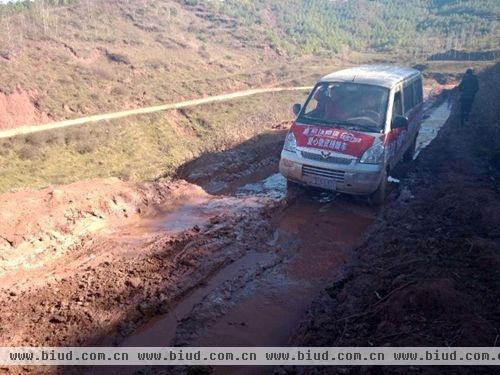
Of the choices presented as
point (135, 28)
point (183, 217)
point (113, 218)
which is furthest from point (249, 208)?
point (135, 28)

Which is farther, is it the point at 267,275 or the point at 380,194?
the point at 380,194

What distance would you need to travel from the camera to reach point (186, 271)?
5285 mm

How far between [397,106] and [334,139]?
1.78m

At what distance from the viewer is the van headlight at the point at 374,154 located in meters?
6.93

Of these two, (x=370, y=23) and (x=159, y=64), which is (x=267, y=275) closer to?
(x=159, y=64)

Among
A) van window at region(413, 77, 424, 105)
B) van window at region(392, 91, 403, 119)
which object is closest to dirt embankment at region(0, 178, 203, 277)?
van window at region(392, 91, 403, 119)

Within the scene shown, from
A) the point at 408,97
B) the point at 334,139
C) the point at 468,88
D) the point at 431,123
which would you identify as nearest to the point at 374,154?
the point at 334,139

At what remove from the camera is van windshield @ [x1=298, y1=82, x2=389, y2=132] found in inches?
292

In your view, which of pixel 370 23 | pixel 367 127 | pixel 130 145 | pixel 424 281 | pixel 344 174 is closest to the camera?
pixel 424 281

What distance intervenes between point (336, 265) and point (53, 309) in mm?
3666

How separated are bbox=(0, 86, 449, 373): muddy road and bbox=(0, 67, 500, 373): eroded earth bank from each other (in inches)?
0.8

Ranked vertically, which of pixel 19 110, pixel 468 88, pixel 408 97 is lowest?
pixel 19 110

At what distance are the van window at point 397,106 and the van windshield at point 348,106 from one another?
30 cm

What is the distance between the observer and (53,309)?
4.51 meters
